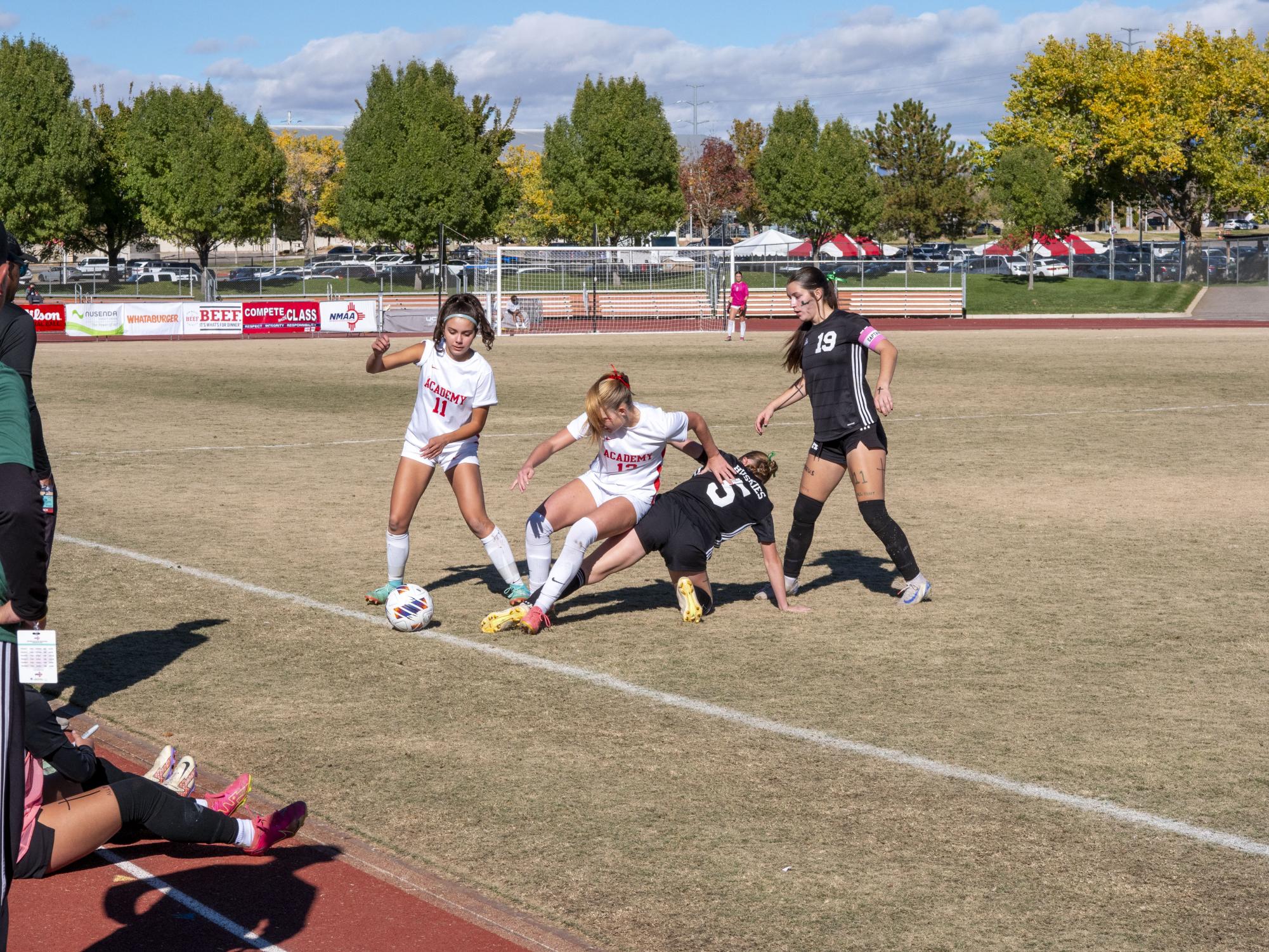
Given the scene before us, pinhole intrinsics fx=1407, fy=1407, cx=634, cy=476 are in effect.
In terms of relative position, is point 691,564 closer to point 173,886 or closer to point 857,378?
point 857,378

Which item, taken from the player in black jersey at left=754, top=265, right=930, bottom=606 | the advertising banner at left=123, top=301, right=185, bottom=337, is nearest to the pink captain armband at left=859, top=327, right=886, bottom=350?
the player in black jersey at left=754, top=265, right=930, bottom=606

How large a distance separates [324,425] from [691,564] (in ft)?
41.5

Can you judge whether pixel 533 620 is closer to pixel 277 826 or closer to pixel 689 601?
pixel 689 601

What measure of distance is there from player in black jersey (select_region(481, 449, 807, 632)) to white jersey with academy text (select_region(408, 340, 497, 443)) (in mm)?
1314

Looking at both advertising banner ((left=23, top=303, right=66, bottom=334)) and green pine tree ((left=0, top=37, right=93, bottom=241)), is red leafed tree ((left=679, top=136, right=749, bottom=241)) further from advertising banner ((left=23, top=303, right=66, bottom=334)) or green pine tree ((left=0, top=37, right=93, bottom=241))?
advertising banner ((left=23, top=303, right=66, bottom=334))

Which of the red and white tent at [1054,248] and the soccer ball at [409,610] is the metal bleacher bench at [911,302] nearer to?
the red and white tent at [1054,248]

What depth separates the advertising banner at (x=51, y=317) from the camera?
44219 mm

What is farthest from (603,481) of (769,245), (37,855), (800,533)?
(769,245)

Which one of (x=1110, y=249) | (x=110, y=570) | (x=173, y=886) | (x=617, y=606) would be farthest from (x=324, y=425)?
(x=1110, y=249)

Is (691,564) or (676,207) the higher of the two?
(676,207)

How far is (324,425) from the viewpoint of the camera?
20578mm

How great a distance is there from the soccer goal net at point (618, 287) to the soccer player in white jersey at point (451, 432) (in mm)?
40379

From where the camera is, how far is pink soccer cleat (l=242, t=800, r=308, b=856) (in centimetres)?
521

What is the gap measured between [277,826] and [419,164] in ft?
223
